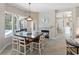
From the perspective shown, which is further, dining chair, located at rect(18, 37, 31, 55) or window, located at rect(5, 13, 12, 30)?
dining chair, located at rect(18, 37, 31, 55)

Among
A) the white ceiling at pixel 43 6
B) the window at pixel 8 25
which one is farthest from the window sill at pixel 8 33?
the white ceiling at pixel 43 6

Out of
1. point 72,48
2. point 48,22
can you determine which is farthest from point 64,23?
point 72,48

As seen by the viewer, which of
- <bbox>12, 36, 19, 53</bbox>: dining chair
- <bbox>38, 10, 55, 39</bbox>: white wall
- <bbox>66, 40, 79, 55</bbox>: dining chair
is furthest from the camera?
<bbox>38, 10, 55, 39</bbox>: white wall

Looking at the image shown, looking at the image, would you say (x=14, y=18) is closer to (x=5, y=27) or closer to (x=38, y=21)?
(x=5, y=27)

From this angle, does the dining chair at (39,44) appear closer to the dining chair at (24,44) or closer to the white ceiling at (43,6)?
the dining chair at (24,44)

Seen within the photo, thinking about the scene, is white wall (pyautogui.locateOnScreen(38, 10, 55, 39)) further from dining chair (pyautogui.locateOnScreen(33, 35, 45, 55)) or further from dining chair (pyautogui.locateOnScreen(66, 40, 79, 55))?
dining chair (pyautogui.locateOnScreen(66, 40, 79, 55))

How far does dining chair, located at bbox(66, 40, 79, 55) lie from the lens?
1942 millimetres

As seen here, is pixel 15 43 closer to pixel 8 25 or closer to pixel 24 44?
pixel 24 44

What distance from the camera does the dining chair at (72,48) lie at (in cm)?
194

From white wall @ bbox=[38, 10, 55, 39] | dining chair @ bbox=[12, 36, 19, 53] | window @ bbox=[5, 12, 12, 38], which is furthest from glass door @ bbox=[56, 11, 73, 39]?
window @ bbox=[5, 12, 12, 38]

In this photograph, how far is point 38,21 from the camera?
2168 mm

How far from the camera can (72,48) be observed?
2035 mm

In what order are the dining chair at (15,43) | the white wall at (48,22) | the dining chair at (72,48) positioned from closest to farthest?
1. the dining chair at (72,48)
2. the dining chair at (15,43)
3. the white wall at (48,22)
